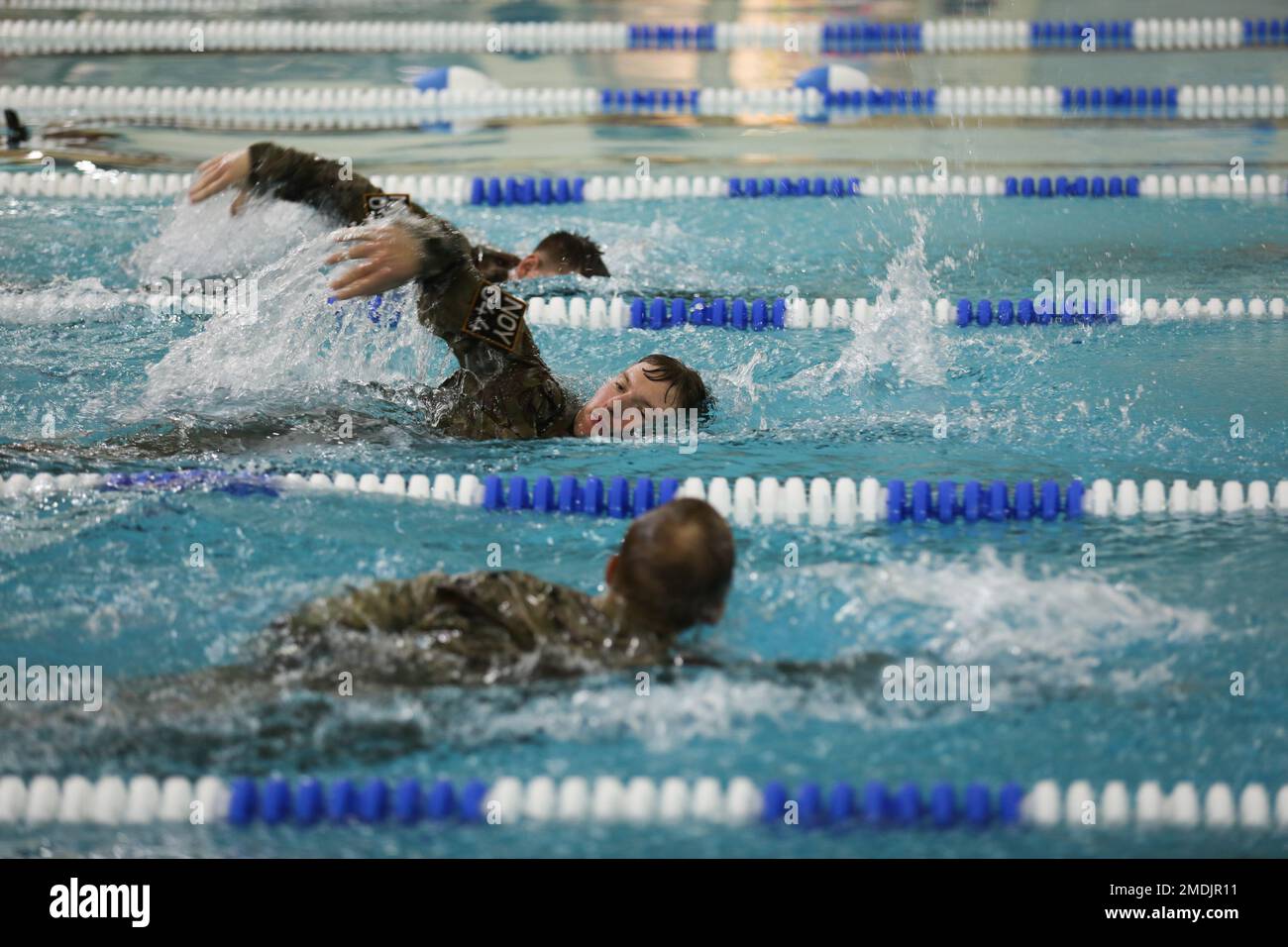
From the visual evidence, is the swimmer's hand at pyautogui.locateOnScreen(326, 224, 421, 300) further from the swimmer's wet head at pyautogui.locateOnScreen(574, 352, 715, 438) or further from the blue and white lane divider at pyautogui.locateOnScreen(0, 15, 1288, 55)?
the blue and white lane divider at pyautogui.locateOnScreen(0, 15, 1288, 55)

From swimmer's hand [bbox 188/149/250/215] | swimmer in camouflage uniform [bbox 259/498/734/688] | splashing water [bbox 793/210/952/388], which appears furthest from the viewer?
splashing water [bbox 793/210/952/388]

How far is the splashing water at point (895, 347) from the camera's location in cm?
407

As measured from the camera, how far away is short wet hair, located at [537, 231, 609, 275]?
182 inches

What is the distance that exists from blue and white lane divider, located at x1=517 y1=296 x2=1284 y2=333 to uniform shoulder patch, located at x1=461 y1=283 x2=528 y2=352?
136cm

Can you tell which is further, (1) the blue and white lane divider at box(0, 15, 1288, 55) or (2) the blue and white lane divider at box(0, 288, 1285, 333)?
(1) the blue and white lane divider at box(0, 15, 1288, 55)

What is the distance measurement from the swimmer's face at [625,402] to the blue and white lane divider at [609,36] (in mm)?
4672

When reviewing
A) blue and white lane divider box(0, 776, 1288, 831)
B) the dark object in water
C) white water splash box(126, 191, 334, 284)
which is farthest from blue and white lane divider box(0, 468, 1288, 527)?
the dark object in water

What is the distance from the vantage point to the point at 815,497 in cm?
327

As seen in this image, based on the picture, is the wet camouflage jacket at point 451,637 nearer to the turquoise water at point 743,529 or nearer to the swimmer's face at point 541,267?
the turquoise water at point 743,529

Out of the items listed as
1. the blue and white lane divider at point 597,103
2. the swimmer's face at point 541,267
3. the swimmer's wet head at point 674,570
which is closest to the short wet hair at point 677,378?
the swimmer's wet head at point 674,570

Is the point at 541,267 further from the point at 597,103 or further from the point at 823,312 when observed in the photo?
the point at 597,103

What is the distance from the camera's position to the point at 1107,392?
394cm

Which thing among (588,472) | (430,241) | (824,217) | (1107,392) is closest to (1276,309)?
(1107,392)

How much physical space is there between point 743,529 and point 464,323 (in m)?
0.72
